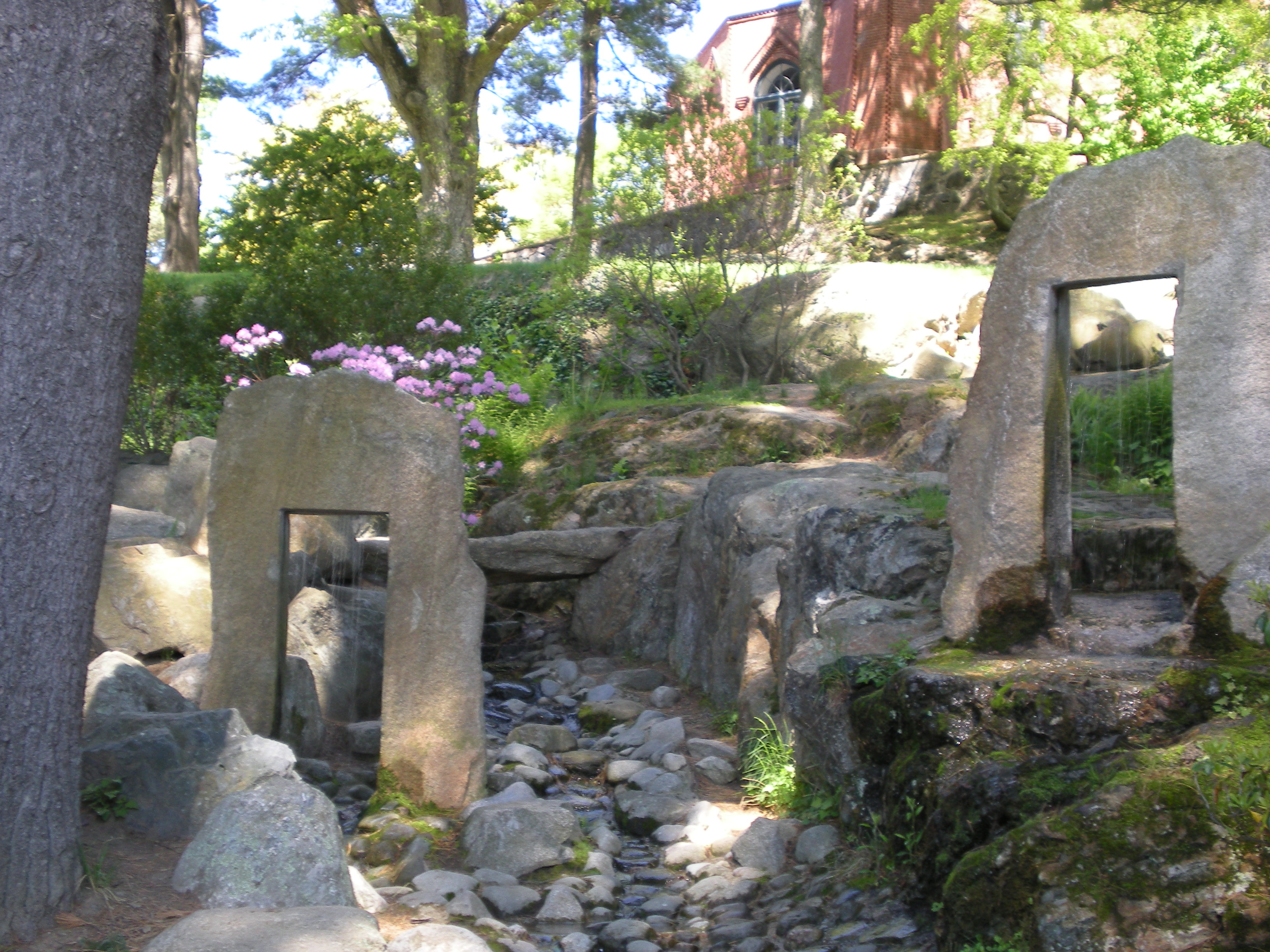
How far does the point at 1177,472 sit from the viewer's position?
4410mm

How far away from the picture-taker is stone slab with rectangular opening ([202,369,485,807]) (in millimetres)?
6055

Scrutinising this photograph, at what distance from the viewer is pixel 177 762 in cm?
464

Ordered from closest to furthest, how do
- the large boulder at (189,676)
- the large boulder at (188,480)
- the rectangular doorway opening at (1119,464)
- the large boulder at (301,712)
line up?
the rectangular doorway opening at (1119,464) → the large boulder at (301,712) → the large boulder at (189,676) → the large boulder at (188,480)

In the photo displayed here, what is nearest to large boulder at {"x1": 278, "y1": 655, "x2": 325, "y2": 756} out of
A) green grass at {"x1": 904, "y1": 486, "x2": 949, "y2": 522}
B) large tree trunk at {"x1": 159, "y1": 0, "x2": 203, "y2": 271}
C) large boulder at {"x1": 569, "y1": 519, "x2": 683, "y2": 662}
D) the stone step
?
large boulder at {"x1": 569, "y1": 519, "x2": 683, "y2": 662}

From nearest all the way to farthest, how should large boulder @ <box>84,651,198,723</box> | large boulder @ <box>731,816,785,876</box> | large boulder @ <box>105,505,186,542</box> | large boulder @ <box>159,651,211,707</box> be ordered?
1. large boulder @ <box>84,651,198,723</box>
2. large boulder @ <box>731,816,785,876</box>
3. large boulder @ <box>159,651,211,707</box>
4. large boulder @ <box>105,505,186,542</box>

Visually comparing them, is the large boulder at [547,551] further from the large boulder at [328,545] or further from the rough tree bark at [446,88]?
the rough tree bark at [446,88]

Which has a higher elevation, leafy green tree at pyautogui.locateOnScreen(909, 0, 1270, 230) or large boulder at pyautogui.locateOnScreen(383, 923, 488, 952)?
leafy green tree at pyautogui.locateOnScreen(909, 0, 1270, 230)

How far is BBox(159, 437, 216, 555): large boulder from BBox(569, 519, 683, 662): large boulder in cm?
365

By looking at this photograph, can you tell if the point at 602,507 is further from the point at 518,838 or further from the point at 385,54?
the point at 385,54

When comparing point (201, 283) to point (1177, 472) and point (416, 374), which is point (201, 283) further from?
point (1177, 472)

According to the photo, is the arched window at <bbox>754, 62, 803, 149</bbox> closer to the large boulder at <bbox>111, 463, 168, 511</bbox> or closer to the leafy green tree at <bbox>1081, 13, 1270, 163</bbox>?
the leafy green tree at <bbox>1081, 13, 1270, 163</bbox>

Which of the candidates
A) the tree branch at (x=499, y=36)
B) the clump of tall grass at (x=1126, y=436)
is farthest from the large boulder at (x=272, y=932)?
the tree branch at (x=499, y=36)

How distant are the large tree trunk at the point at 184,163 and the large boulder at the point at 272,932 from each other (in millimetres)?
20574

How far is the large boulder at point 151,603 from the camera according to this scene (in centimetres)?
782
